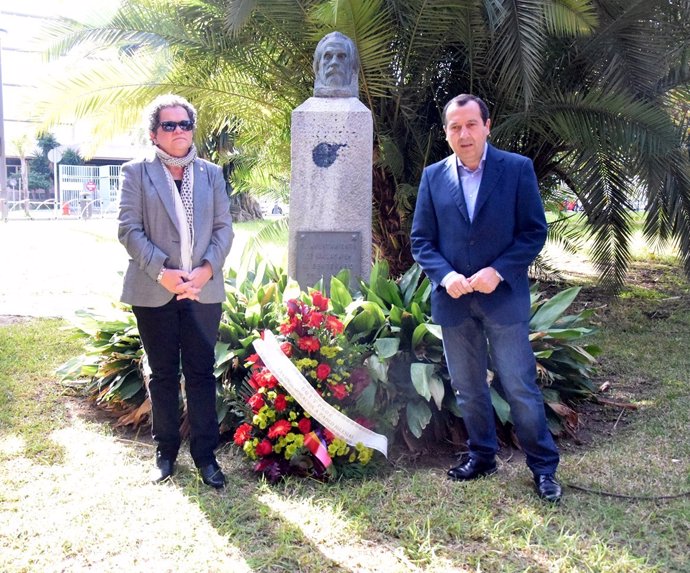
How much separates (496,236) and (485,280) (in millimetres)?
246

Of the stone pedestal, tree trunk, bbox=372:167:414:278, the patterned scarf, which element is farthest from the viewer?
tree trunk, bbox=372:167:414:278

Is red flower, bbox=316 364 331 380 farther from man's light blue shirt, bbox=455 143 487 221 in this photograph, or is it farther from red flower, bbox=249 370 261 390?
man's light blue shirt, bbox=455 143 487 221

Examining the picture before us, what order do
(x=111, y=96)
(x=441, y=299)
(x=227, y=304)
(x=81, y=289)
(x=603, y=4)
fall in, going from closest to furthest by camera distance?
(x=441, y=299) < (x=227, y=304) < (x=603, y=4) < (x=111, y=96) < (x=81, y=289)

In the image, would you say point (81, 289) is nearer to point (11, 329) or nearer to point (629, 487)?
point (11, 329)

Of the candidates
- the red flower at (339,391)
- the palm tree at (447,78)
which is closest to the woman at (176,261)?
the red flower at (339,391)

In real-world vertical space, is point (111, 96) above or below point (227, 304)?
above

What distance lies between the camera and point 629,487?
143 inches

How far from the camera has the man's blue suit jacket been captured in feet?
11.1

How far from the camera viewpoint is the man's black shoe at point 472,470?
12.3ft

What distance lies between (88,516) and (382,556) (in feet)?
4.54

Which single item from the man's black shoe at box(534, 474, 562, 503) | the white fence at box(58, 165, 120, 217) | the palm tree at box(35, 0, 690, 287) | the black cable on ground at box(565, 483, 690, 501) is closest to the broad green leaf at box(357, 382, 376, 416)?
the man's black shoe at box(534, 474, 562, 503)

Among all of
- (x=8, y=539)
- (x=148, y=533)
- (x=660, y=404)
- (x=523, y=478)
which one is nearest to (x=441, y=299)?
(x=523, y=478)

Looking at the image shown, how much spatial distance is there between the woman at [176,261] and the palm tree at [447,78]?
3061 millimetres

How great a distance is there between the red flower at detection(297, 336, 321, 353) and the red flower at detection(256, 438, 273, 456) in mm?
536
